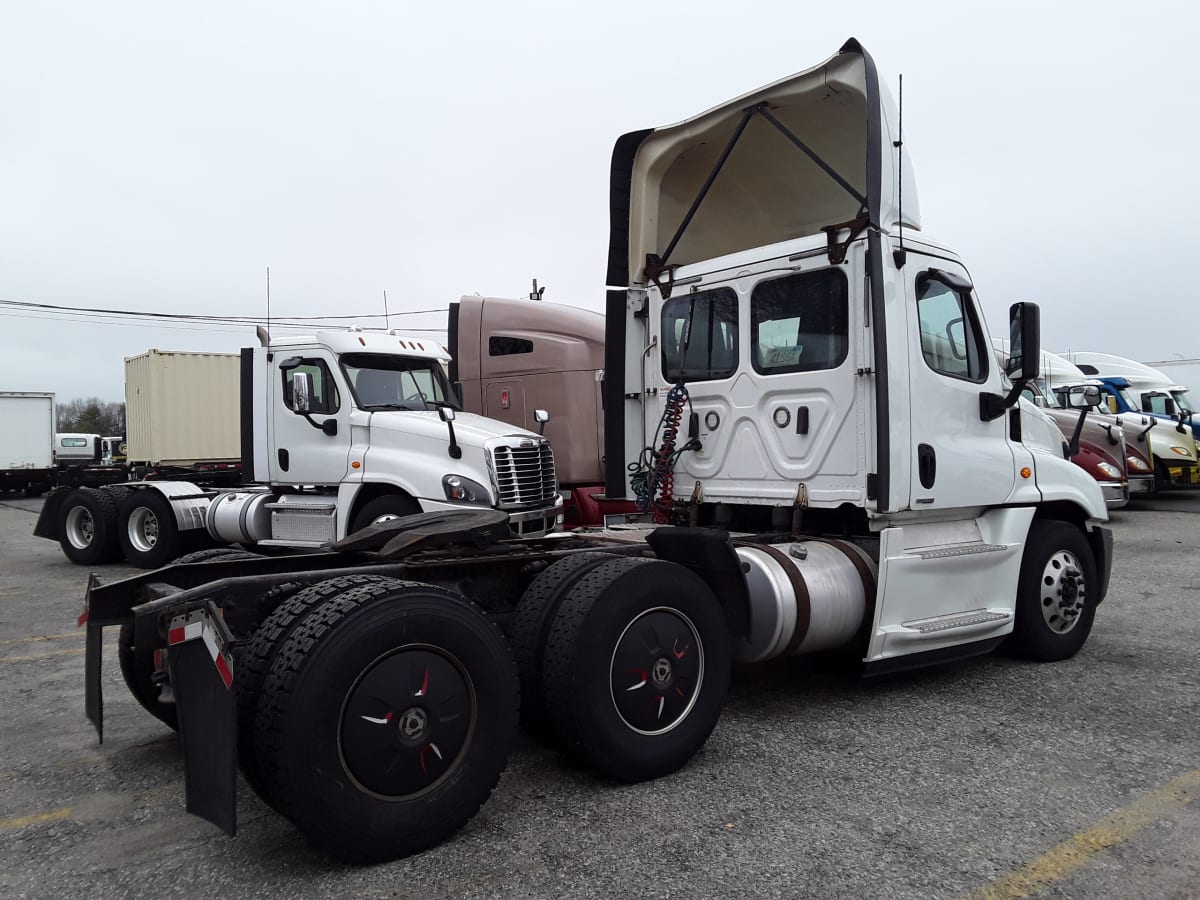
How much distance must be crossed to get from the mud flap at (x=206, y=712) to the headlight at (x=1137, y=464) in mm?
17988

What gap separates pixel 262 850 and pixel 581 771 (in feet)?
4.67

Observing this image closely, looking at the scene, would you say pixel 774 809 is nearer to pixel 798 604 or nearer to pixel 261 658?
pixel 798 604

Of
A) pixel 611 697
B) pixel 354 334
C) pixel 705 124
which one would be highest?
pixel 705 124

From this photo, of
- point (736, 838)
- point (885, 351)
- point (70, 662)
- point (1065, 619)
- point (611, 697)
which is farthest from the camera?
point (70, 662)

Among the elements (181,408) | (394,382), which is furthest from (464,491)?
(181,408)

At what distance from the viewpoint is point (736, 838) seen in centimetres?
355

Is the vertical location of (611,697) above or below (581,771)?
above

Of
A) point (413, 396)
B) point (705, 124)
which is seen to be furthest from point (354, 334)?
point (705, 124)

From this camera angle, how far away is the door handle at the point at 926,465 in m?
5.34

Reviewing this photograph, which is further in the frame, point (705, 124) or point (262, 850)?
point (705, 124)

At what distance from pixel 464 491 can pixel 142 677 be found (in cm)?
426

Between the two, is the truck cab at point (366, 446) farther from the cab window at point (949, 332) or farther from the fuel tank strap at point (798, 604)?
the cab window at point (949, 332)

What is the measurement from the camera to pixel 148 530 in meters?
12.6

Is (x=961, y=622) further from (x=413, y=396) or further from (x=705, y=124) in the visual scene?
(x=413, y=396)
